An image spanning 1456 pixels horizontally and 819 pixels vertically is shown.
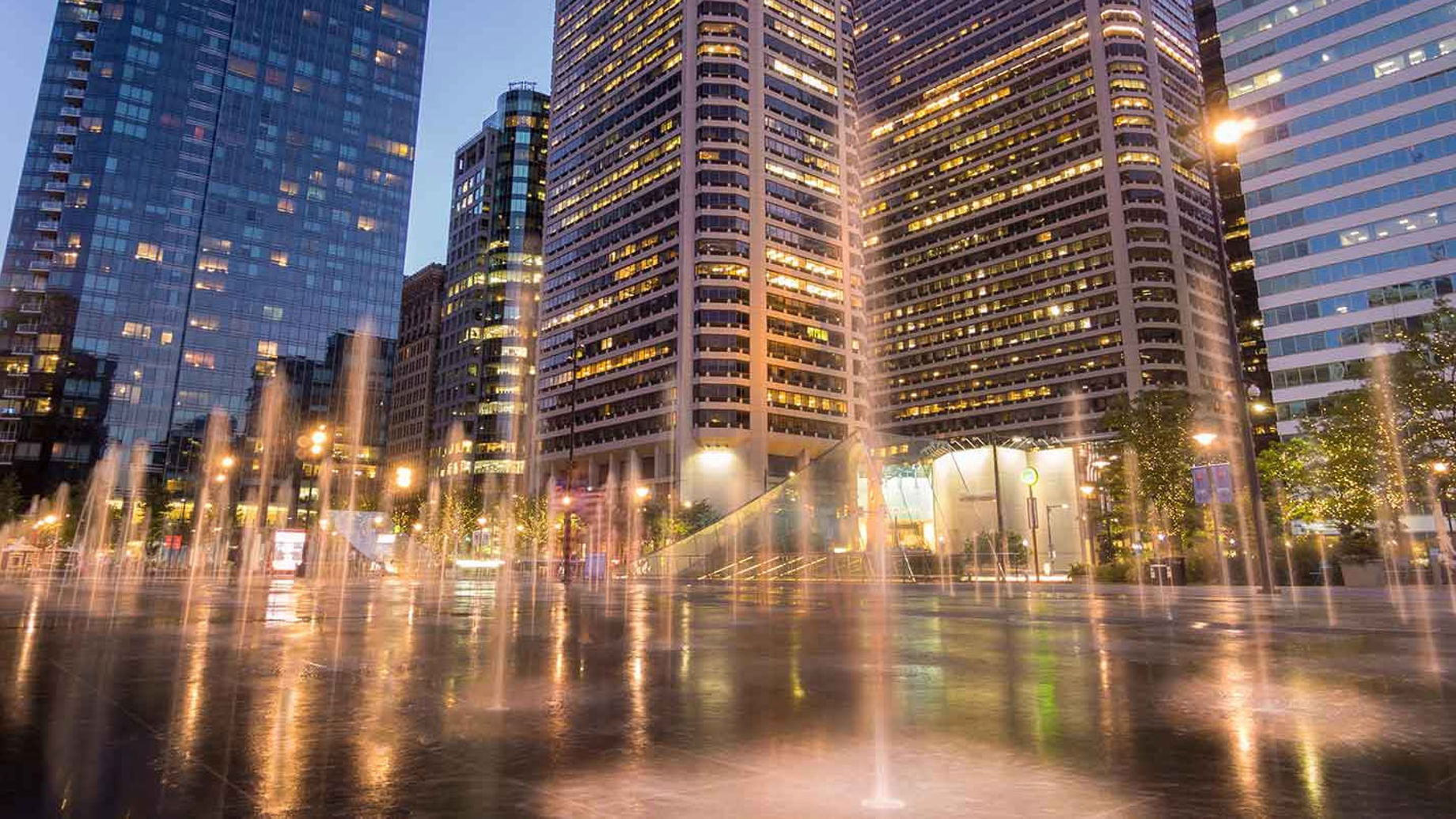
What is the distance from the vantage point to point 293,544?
159 ft

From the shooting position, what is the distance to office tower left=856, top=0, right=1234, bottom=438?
378ft

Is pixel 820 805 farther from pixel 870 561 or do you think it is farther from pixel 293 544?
pixel 293 544

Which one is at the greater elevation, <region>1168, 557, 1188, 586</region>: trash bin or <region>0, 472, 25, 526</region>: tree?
<region>0, 472, 25, 526</region>: tree

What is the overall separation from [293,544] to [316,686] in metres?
46.9

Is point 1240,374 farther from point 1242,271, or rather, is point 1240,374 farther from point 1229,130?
point 1242,271

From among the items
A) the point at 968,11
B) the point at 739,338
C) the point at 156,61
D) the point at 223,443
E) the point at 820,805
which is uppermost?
the point at 968,11

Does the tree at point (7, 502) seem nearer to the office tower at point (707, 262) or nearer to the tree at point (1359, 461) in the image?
the office tower at point (707, 262)

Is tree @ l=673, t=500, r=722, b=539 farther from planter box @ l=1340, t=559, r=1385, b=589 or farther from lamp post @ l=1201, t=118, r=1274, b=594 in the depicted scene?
lamp post @ l=1201, t=118, r=1274, b=594

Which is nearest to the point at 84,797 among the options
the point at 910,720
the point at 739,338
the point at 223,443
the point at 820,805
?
the point at 820,805

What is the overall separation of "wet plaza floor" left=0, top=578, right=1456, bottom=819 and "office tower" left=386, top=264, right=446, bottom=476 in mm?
159608

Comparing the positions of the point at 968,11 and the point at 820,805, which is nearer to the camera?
the point at 820,805

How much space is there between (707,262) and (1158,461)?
6538 centimetres

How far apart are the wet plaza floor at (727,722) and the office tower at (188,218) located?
13115cm

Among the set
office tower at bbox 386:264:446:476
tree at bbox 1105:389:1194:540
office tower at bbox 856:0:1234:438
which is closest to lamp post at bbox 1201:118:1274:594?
tree at bbox 1105:389:1194:540
